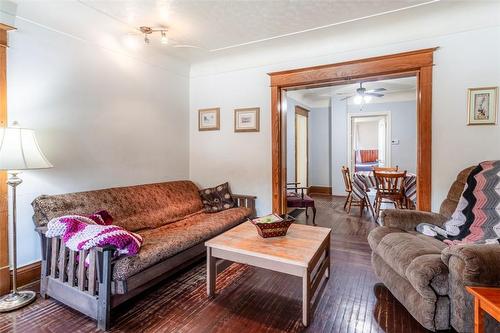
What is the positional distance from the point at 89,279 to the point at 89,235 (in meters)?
0.30

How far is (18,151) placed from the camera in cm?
183

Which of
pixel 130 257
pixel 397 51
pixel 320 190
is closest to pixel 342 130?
pixel 320 190

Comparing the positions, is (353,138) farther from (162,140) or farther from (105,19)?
(105,19)

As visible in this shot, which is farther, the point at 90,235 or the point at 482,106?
the point at 482,106

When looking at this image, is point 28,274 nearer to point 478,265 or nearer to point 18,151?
point 18,151

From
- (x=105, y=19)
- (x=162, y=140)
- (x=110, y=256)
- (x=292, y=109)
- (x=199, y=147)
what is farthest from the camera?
(x=292, y=109)

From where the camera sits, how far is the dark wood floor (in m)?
1.70

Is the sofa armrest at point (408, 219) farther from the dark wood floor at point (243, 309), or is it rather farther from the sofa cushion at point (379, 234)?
the dark wood floor at point (243, 309)

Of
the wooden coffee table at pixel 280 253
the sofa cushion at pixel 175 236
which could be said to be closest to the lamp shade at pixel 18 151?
the sofa cushion at pixel 175 236

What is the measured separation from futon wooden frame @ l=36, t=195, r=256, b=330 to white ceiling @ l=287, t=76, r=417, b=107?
4535 mm

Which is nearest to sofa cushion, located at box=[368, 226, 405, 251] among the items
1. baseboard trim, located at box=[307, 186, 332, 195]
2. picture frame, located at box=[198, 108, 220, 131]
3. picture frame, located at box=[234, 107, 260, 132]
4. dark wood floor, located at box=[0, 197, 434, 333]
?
dark wood floor, located at box=[0, 197, 434, 333]

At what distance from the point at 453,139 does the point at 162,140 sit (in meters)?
3.38

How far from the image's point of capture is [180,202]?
3.31m

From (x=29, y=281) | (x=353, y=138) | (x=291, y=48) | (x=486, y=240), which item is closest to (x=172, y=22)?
(x=291, y=48)
